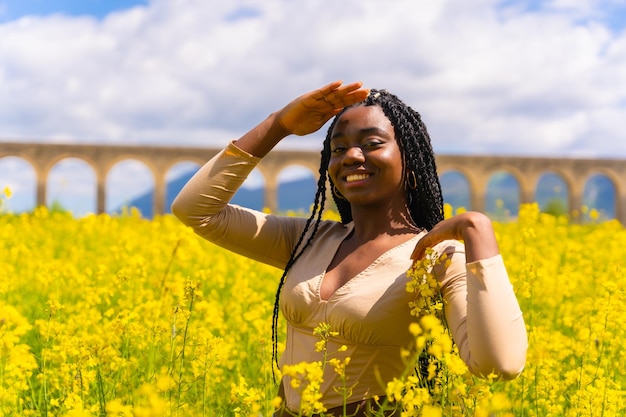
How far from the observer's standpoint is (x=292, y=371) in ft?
4.30

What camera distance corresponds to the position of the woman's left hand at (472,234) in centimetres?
165

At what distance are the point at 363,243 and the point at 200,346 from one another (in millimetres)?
662

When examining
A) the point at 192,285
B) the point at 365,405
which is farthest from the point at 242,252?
the point at 365,405

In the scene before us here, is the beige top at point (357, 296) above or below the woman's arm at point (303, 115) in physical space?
below

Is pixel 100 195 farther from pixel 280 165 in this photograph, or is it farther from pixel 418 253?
pixel 418 253

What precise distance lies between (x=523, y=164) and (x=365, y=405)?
2697cm

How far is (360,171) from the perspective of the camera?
2.03 m

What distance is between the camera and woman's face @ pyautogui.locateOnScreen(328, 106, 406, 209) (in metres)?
2.02

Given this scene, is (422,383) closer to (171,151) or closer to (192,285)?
(192,285)

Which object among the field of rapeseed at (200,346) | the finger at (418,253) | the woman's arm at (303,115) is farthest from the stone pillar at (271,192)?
the finger at (418,253)

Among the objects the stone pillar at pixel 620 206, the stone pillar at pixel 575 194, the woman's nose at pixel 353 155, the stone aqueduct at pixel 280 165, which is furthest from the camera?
the stone pillar at pixel 620 206

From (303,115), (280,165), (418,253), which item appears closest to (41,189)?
(280,165)

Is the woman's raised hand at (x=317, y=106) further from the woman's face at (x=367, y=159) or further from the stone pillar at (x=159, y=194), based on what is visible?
the stone pillar at (x=159, y=194)

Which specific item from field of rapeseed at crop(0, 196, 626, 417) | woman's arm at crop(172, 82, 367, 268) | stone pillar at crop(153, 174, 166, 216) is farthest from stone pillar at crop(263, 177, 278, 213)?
woman's arm at crop(172, 82, 367, 268)
